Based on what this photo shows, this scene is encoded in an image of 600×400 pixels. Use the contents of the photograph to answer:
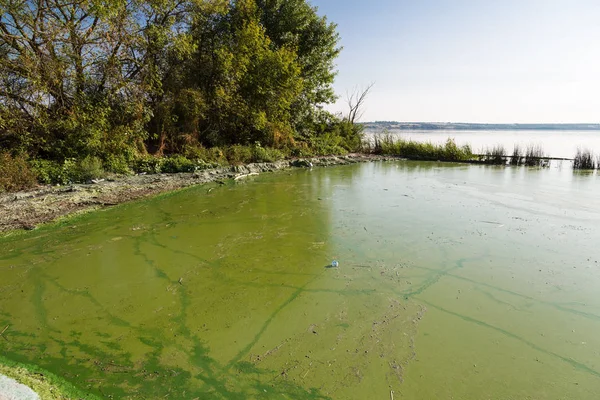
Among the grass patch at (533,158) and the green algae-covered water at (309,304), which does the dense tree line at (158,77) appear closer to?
the green algae-covered water at (309,304)

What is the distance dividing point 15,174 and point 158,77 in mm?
4839

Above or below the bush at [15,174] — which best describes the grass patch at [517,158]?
below

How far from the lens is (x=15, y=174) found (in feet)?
21.9

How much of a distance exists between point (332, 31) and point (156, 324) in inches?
615

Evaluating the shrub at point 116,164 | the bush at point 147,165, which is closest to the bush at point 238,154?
the bush at point 147,165

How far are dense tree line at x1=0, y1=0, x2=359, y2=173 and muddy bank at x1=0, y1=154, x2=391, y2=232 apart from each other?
146 centimetres

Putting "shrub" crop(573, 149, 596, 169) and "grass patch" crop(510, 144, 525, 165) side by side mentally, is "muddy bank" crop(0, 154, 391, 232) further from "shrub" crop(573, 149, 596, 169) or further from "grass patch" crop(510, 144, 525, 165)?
"shrub" crop(573, 149, 596, 169)

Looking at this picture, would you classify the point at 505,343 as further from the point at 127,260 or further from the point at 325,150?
the point at 325,150

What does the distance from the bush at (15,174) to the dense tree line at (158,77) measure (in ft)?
2.82

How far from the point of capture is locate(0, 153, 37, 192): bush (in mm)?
6511

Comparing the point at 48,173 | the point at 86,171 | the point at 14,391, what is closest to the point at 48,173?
the point at 48,173

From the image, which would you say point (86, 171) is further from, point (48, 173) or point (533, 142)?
point (533, 142)

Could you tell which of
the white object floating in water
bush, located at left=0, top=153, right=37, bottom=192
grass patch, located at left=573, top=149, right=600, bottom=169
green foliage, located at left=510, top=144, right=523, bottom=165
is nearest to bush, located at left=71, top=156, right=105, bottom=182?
bush, located at left=0, top=153, right=37, bottom=192

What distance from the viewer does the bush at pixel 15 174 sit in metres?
6.51
